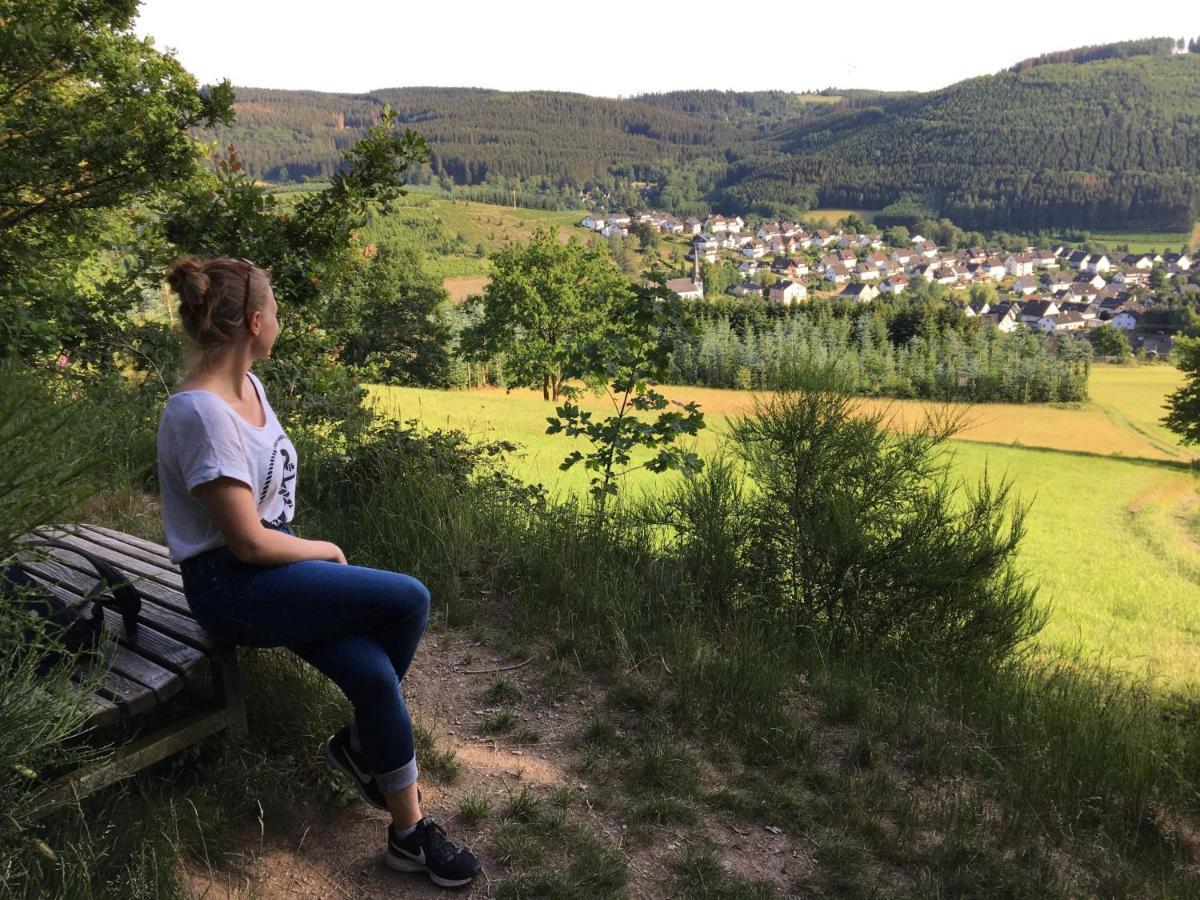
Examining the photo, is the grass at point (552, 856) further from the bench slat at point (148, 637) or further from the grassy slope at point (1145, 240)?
the grassy slope at point (1145, 240)

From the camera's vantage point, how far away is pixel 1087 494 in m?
35.0

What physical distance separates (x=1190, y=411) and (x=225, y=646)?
5647cm

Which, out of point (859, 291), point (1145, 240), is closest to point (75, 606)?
point (859, 291)

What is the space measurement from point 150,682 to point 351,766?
0.62 m

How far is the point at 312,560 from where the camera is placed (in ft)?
7.76

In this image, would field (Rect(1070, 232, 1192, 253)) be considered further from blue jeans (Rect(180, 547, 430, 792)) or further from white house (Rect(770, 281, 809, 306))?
blue jeans (Rect(180, 547, 430, 792))

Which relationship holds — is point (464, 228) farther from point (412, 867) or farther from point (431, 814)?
point (412, 867)

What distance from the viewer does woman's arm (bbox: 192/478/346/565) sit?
7.06ft

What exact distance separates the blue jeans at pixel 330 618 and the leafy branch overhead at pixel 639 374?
9.78 ft

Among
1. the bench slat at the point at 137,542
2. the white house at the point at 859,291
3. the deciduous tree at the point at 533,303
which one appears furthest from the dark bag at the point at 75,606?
the white house at the point at 859,291

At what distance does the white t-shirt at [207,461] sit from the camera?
2145mm

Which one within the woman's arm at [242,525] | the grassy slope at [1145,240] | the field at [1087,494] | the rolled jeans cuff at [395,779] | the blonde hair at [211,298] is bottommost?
the field at [1087,494]

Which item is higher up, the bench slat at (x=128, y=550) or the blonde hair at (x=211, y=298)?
the blonde hair at (x=211, y=298)

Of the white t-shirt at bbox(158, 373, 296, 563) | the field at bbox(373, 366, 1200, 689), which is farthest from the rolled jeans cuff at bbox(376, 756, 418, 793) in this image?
the field at bbox(373, 366, 1200, 689)
